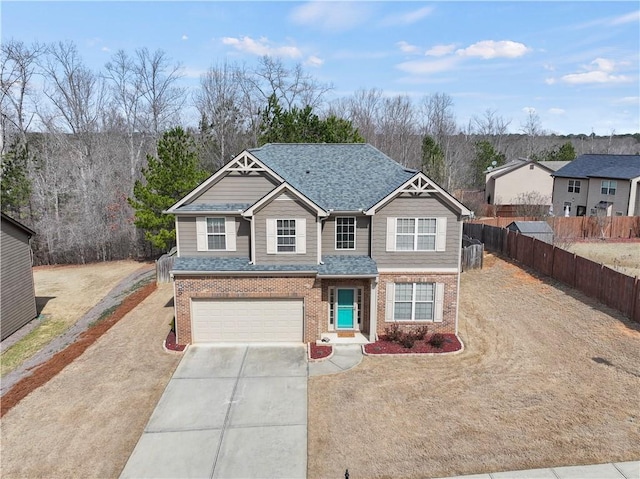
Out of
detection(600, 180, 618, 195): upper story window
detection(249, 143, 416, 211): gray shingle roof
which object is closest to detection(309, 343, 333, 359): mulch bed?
detection(249, 143, 416, 211): gray shingle roof

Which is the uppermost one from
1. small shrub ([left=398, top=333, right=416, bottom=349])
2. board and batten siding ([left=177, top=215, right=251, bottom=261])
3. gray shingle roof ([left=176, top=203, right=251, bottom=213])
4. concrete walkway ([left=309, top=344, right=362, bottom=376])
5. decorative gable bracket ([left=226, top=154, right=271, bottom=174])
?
decorative gable bracket ([left=226, top=154, right=271, bottom=174])

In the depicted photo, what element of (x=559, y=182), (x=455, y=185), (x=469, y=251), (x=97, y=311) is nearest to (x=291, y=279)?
(x=97, y=311)

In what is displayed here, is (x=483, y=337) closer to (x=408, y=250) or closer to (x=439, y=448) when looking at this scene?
(x=408, y=250)

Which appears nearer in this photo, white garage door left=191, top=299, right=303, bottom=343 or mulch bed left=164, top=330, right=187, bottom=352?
mulch bed left=164, top=330, right=187, bottom=352

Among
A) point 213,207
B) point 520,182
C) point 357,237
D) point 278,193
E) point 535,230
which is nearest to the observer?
point 278,193

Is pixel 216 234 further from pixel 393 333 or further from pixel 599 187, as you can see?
pixel 599 187

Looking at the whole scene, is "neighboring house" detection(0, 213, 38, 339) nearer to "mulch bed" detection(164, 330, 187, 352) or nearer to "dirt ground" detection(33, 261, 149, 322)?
"dirt ground" detection(33, 261, 149, 322)

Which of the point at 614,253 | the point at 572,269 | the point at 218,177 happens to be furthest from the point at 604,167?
the point at 218,177
